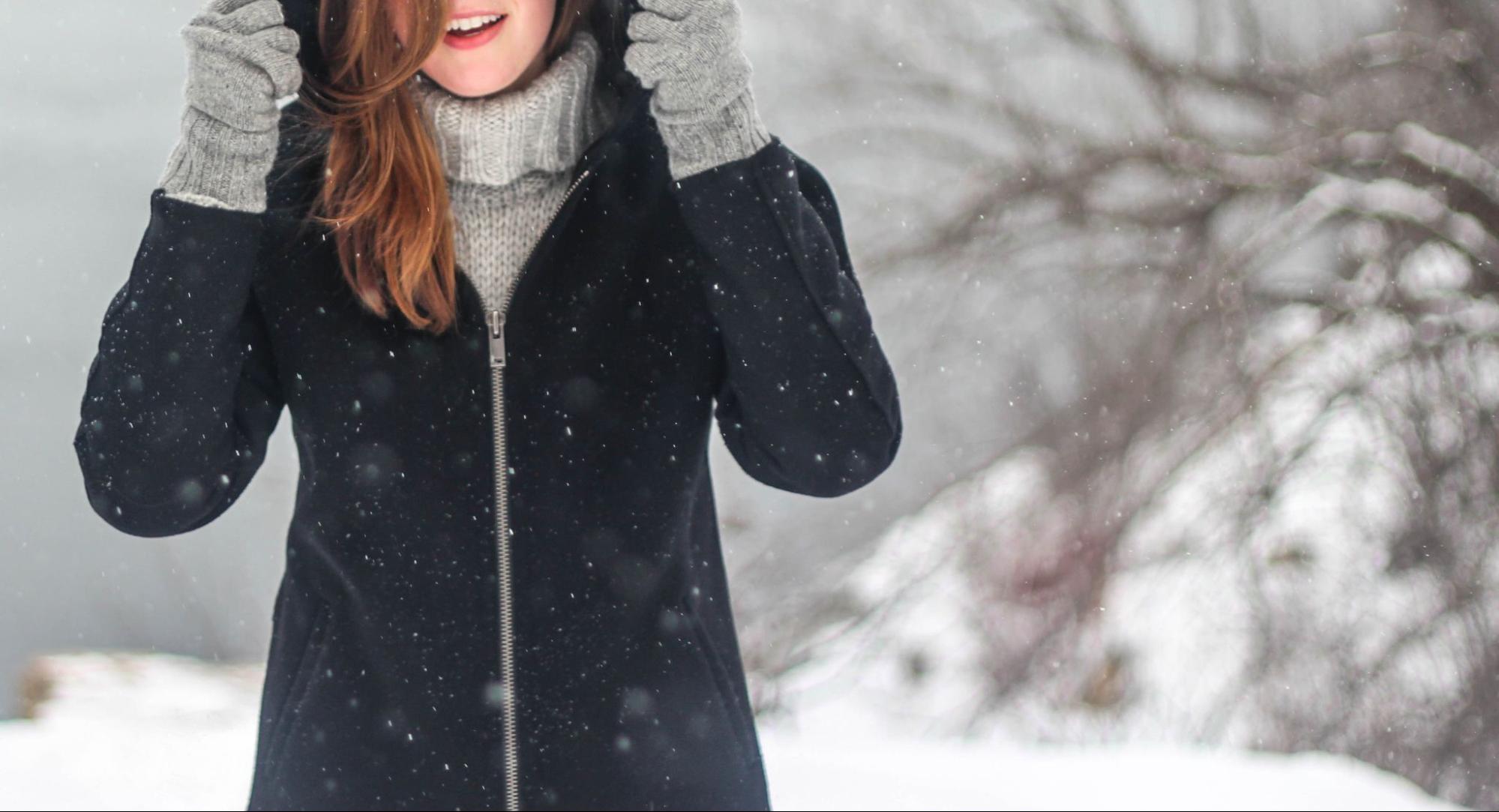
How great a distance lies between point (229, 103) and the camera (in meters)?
0.87

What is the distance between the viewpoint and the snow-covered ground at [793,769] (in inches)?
78.4

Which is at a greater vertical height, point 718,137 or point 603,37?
point 603,37

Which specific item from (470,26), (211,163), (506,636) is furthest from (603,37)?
(506,636)

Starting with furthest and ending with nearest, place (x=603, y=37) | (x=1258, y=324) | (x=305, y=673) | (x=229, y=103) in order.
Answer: (x=1258, y=324) → (x=603, y=37) → (x=305, y=673) → (x=229, y=103)

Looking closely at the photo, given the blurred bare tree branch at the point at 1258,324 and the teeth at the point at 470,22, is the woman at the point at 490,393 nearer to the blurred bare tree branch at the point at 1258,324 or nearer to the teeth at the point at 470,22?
the teeth at the point at 470,22

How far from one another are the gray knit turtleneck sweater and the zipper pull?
0.02 meters

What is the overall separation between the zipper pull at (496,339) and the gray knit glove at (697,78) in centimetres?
18

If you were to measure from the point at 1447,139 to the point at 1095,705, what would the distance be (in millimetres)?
1325

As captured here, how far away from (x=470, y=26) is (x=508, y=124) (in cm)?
8

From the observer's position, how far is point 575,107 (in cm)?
103

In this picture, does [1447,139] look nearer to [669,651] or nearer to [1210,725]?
[1210,725]

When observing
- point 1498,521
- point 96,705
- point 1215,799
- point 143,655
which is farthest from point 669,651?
point 1498,521

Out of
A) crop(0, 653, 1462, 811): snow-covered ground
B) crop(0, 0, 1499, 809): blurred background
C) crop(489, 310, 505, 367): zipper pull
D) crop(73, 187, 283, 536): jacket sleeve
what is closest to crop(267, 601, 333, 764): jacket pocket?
crop(73, 187, 283, 536): jacket sleeve

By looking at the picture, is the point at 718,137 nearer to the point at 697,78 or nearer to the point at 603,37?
the point at 697,78
